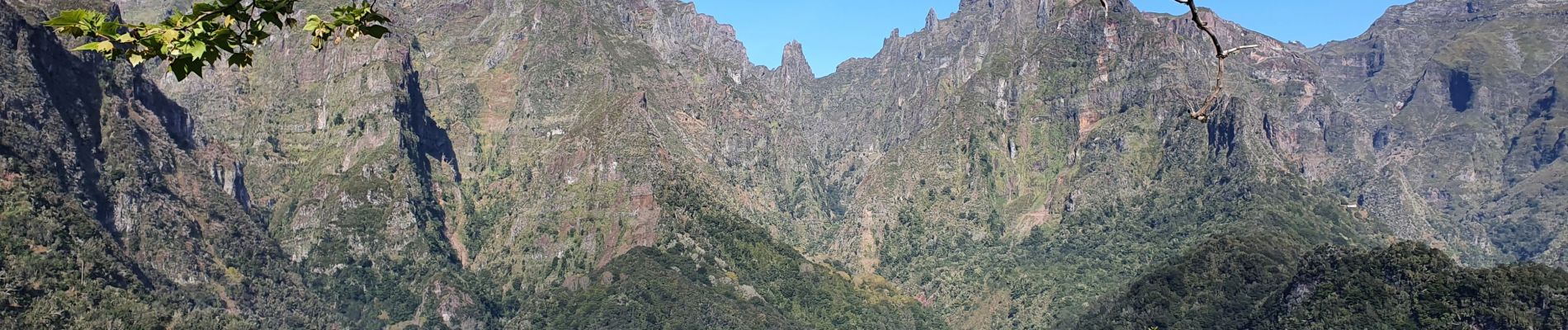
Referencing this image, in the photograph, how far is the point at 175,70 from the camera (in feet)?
41.4

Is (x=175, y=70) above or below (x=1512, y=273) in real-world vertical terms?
above

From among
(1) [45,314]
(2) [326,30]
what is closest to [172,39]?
(2) [326,30]

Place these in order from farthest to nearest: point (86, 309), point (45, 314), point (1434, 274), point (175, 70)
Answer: point (1434, 274) → point (86, 309) → point (45, 314) → point (175, 70)

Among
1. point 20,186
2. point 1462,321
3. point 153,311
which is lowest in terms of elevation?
point 1462,321

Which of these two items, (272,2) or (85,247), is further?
(85,247)

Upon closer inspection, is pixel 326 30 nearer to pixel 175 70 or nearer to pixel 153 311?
pixel 175 70

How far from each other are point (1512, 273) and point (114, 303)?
200 m

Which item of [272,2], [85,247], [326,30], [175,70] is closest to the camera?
[175,70]

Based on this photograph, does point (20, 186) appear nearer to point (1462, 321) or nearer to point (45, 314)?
point (45, 314)

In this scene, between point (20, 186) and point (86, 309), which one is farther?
point (20, 186)

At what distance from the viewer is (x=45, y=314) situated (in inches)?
6432

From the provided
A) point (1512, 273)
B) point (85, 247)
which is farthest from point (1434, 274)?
point (85, 247)

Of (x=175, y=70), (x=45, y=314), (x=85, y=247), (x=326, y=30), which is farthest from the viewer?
(x=85, y=247)

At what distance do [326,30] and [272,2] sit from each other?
3.83 feet
